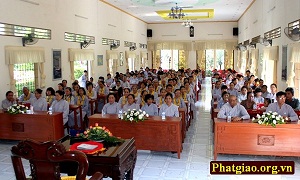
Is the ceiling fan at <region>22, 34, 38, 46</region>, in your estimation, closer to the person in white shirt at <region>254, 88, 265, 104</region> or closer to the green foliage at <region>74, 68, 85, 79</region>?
the green foliage at <region>74, 68, 85, 79</region>

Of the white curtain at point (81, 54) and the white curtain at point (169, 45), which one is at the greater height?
the white curtain at point (169, 45)

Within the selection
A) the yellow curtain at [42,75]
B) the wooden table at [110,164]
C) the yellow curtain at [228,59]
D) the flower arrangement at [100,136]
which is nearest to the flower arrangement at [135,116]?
the flower arrangement at [100,136]

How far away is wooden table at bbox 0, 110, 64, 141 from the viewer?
802cm

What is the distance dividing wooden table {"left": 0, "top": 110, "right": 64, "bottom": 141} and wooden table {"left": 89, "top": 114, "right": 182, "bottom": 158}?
1.50m

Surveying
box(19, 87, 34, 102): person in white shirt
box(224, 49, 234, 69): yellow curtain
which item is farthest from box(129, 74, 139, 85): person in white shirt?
box(224, 49, 234, 69): yellow curtain

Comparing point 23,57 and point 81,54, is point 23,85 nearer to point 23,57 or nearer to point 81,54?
point 23,57

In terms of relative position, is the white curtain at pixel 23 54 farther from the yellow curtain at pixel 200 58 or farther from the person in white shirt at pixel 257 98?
the yellow curtain at pixel 200 58

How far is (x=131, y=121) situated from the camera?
729 cm

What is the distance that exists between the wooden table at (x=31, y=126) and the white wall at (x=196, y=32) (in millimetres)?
20580

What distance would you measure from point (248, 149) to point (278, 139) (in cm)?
63

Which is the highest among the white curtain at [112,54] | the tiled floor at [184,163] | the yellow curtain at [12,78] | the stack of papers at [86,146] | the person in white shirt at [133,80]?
the white curtain at [112,54]

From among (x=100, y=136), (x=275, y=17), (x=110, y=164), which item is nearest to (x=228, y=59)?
(x=275, y=17)

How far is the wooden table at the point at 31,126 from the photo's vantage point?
8.02m

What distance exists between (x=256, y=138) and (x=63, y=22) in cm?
859
